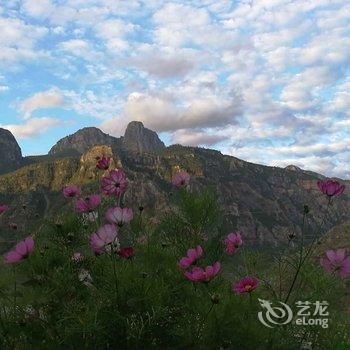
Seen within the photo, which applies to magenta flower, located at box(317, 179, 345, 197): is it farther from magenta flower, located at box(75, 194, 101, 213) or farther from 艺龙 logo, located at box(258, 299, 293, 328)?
magenta flower, located at box(75, 194, 101, 213)

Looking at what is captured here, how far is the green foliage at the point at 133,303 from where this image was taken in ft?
13.9

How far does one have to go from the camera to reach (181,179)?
21.2 ft

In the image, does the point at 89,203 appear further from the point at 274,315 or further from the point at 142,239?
the point at 274,315

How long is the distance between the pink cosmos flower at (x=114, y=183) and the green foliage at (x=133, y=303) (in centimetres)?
54

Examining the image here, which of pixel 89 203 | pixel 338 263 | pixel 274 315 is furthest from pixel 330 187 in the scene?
pixel 89 203

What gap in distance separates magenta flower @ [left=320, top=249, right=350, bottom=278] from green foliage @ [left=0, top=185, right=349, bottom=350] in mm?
356

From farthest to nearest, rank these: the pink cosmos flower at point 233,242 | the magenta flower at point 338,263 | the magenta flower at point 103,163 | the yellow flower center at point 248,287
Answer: the magenta flower at point 103,163, the pink cosmos flower at point 233,242, the magenta flower at point 338,263, the yellow flower center at point 248,287

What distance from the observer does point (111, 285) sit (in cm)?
453

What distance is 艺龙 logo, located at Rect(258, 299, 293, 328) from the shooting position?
4.27m

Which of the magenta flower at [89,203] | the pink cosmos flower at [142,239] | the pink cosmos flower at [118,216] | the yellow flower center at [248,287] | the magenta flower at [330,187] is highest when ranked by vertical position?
the magenta flower at [330,187]

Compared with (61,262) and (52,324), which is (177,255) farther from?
(52,324)

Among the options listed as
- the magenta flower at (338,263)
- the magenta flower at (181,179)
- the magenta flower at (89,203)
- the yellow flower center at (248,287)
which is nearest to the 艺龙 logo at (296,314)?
the yellow flower center at (248,287)

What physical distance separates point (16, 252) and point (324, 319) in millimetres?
3134

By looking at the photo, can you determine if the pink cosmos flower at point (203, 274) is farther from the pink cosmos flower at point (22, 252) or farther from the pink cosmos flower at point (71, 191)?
the pink cosmos flower at point (71, 191)
